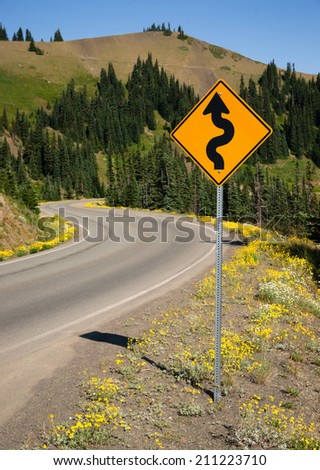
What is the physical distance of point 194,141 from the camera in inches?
192

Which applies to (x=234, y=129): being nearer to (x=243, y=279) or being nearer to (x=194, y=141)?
(x=194, y=141)

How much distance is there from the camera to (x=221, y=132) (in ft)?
15.6

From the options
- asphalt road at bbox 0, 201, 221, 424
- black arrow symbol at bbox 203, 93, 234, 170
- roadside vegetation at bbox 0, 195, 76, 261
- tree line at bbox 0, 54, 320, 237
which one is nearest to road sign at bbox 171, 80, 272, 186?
black arrow symbol at bbox 203, 93, 234, 170

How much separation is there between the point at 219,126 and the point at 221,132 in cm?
8

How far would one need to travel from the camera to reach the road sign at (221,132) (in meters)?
4.62

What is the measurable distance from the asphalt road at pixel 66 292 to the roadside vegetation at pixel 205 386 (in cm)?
89

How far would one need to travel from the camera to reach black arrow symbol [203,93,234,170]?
4.70 metres

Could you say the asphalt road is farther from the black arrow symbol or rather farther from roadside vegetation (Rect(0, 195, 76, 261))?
the black arrow symbol

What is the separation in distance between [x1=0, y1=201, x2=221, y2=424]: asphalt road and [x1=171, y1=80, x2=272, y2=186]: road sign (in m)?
3.58

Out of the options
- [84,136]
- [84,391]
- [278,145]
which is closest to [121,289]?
[84,391]

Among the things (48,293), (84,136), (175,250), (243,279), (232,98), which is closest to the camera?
(232,98)

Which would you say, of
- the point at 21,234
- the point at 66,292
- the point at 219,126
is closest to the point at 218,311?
the point at 219,126

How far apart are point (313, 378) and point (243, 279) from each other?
215 inches

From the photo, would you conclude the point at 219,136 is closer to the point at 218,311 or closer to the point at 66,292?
the point at 218,311
